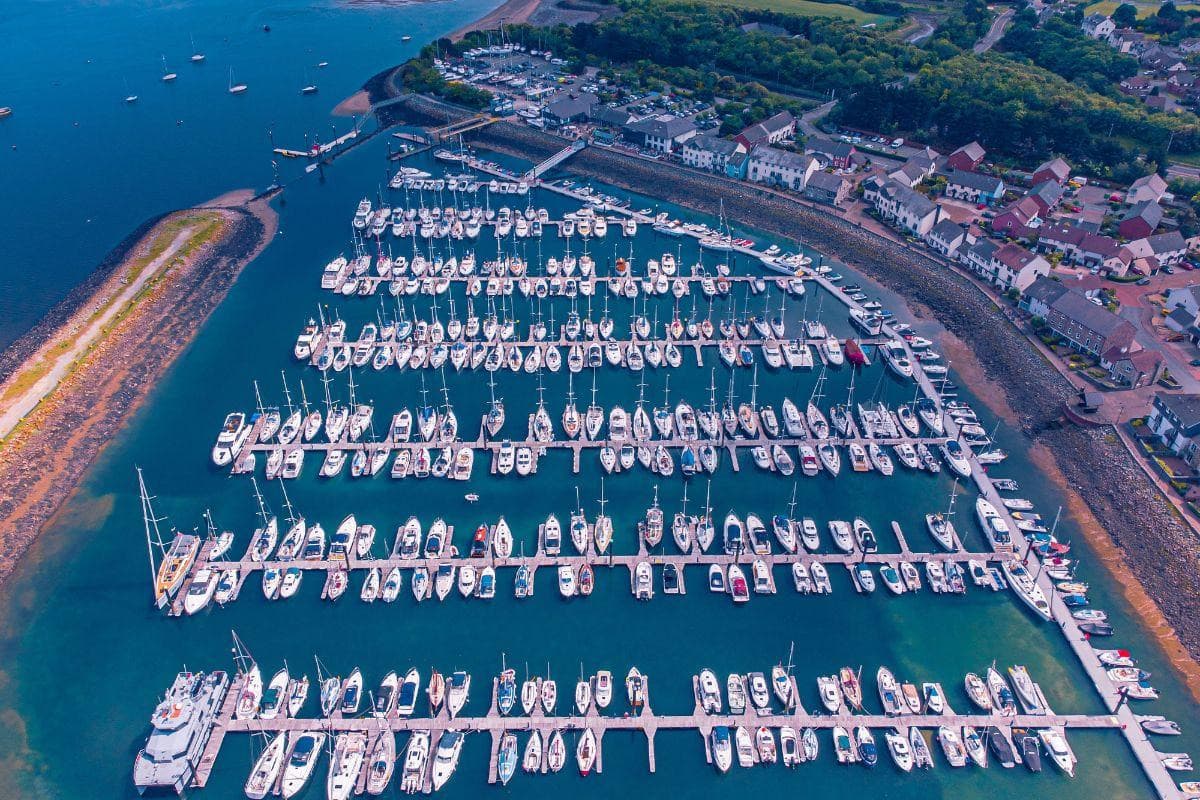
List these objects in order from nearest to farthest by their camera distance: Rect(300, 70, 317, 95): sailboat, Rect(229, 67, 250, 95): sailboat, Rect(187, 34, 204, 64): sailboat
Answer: Rect(300, 70, 317, 95): sailboat
Rect(229, 67, 250, 95): sailboat
Rect(187, 34, 204, 64): sailboat

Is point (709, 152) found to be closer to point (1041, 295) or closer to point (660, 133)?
point (660, 133)

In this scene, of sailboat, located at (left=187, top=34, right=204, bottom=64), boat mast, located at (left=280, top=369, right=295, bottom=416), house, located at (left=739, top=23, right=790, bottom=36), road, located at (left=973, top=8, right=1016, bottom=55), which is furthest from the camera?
sailboat, located at (left=187, top=34, right=204, bottom=64)

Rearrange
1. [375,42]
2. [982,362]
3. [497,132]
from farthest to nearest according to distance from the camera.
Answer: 1. [375,42]
2. [497,132]
3. [982,362]

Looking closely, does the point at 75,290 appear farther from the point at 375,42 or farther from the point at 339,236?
the point at 375,42

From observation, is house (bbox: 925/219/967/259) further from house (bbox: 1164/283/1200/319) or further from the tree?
the tree

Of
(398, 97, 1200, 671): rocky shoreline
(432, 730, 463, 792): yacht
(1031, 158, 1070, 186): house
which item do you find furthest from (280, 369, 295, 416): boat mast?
(1031, 158, 1070, 186): house

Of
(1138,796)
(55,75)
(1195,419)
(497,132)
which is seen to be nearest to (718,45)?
(497,132)
